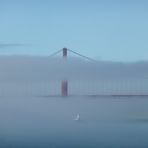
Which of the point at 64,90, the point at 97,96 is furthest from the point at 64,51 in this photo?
the point at 97,96

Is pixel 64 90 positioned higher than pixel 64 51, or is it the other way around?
pixel 64 51

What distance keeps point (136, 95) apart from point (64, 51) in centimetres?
170

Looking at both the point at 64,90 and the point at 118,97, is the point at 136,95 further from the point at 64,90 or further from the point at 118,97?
the point at 64,90

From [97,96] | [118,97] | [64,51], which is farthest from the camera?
[64,51]

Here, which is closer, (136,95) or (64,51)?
(136,95)

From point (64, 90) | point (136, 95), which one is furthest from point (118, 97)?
point (64, 90)

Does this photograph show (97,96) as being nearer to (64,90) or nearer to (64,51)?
(64,90)

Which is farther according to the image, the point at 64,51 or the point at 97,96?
the point at 64,51

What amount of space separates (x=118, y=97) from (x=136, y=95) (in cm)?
29

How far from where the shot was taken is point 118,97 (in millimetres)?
5391

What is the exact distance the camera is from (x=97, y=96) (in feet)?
16.5

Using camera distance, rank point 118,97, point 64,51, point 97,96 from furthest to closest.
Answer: point 64,51 < point 118,97 < point 97,96

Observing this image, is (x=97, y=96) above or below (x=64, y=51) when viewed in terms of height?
below

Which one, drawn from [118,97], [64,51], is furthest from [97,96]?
[64,51]
